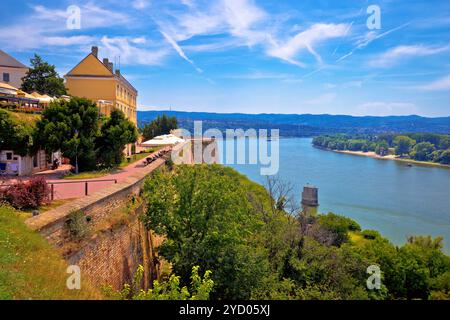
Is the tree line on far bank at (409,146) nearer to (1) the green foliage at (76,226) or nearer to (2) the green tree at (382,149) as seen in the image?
(2) the green tree at (382,149)

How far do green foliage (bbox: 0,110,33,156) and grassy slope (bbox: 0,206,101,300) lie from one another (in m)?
10.8

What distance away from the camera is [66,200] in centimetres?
1208

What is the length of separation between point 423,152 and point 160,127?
397ft

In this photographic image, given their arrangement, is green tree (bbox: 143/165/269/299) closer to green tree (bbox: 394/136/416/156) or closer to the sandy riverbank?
the sandy riverbank

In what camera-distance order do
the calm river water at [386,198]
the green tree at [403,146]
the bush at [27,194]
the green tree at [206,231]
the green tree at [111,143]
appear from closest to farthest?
the bush at [27,194] → the green tree at [206,231] → the green tree at [111,143] → the calm river water at [386,198] → the green tree at [403,146]

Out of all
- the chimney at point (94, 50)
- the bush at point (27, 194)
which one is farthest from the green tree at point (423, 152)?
the bush at point (27, 194)

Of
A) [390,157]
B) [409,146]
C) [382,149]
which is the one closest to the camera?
[390,157]

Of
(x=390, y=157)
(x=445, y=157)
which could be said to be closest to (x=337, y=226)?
(x=445, y=157)

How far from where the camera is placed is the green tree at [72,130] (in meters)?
18.6

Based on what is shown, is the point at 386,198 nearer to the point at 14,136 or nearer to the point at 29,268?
the point at 14,136

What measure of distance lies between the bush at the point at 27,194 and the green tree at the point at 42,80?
27.1 meters

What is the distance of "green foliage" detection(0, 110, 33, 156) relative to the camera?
17.5m

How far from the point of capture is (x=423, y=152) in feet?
461

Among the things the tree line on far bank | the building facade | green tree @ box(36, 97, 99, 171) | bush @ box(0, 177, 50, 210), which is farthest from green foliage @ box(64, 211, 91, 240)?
the tree line on far bank
